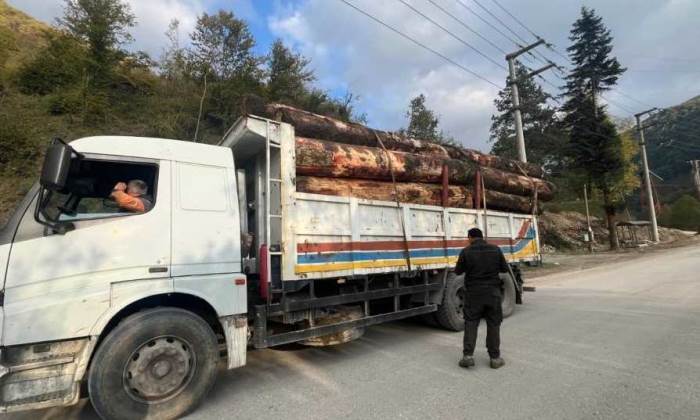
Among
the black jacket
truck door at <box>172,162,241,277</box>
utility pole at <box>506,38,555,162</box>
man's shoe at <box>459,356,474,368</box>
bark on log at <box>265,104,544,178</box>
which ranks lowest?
man's shoe at <box>459,356,474,368</box>

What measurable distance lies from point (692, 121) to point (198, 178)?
90.0 metres

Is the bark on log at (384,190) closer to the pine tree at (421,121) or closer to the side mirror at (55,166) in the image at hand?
the side mirror at (55,166)

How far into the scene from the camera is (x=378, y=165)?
5.24 meters

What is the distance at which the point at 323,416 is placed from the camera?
3330 mm

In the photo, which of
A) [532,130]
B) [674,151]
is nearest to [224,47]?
[532,130]

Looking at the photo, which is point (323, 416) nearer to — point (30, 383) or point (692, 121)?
point (30, 383)

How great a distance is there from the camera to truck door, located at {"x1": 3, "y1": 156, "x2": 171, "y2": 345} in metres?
2.94

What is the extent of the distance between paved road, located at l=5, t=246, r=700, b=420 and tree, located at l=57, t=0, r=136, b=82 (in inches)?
726

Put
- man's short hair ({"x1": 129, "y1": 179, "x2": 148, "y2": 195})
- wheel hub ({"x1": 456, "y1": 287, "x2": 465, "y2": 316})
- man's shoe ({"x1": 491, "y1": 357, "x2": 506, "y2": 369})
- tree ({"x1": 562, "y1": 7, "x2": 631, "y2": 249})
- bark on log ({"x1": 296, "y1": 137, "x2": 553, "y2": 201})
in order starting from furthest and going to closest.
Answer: tree ({"x1": 562, "y1": 7, "x2": 631, "y2": 249}) → wheel hub ({"x1": 456, "y1": 287, "x2": 465, "y2": 316}) → bark on log ({"x1": 296, "y1": 137, "x2": 553, "y2": 201}) → man's shoe ({"x1": 491, "y1": 357, "x2": 506, "y2": 369}) → man's short hair ({"x1": 129, "y1": 179, "x2": 148, "y2": 195})

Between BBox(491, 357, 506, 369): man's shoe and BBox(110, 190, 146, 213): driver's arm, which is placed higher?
BBox(110, 190, 146, 213): driver's arm

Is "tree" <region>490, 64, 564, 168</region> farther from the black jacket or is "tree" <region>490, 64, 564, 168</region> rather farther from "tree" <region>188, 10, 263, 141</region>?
the black jacket

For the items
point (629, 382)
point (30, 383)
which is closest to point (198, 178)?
point (30, 383)

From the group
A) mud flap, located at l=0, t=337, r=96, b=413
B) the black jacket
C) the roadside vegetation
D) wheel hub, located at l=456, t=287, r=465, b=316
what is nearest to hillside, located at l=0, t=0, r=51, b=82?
the roadside vegetation

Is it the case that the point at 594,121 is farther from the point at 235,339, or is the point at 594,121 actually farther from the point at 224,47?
the point at 235,339
